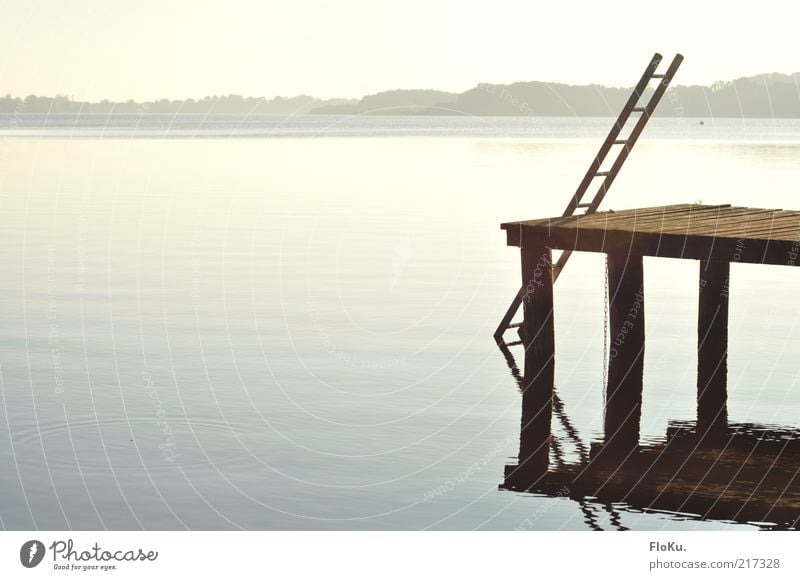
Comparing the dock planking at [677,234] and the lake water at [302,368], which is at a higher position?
the dock planking at [677,234]

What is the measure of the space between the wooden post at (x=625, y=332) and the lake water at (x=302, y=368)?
0.85 ft

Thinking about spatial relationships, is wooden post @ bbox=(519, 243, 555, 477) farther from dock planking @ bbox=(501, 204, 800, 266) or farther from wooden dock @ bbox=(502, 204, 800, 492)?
dock planking @ bbox=(501, 204, 800, 266)

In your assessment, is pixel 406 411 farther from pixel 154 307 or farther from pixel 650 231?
pixel 154 307

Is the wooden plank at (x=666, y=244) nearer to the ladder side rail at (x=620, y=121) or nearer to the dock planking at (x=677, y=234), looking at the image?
the dock planking at (x=677, y=234)

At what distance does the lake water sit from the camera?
47.2ft

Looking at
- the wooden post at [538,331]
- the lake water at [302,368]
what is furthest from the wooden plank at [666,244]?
the lake water at [302,368]

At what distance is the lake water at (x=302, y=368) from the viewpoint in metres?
14.4

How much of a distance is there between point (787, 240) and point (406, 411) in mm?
4983

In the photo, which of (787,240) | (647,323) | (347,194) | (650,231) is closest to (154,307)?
(647,323)

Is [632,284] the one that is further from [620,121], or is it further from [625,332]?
[620,121]

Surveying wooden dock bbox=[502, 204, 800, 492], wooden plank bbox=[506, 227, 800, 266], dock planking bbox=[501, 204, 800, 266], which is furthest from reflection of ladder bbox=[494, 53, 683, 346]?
wooden plank bbox=[506, 227, 800, 266]

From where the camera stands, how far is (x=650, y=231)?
59.2 ft

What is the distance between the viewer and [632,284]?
19.8 metres
